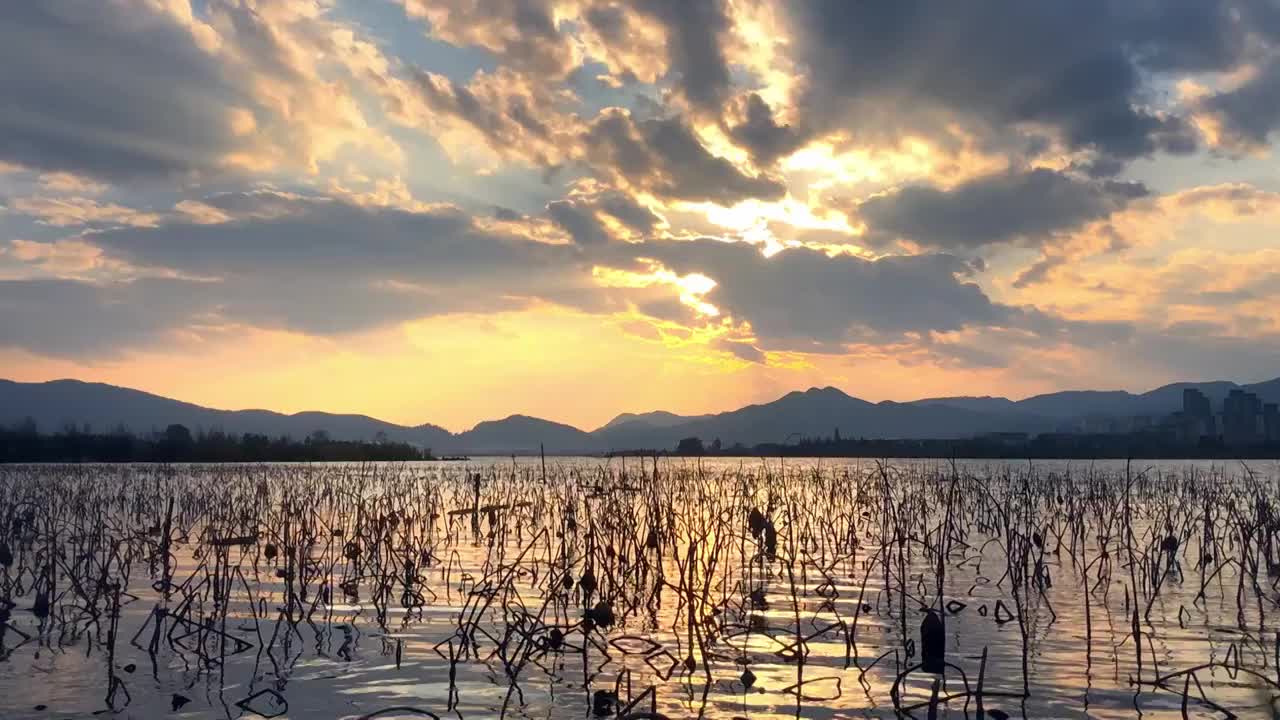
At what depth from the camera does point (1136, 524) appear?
84.5 ft

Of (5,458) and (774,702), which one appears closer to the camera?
(774,702)

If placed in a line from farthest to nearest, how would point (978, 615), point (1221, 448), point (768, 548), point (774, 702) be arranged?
point (1221, 448) → point (768, 548) → point (978, 615) → point (774, 702)

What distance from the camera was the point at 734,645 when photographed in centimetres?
998

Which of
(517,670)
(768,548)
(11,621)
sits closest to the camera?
(517,670)

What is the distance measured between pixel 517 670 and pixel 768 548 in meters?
6.39

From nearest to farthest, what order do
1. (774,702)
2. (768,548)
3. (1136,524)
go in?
(774,702) < (768,548) < (1136,524)

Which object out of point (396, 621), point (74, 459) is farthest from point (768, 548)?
point (74, 459)

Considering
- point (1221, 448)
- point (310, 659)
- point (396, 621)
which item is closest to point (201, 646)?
point (310, 659)

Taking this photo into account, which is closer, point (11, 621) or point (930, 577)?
point (11, 621)

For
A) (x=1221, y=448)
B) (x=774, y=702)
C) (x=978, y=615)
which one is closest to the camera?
(x=774, y=702)

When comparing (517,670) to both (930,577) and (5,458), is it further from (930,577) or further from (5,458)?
(5,458)

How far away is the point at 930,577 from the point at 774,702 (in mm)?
8877

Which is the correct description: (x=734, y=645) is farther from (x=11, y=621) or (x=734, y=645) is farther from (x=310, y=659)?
(x=11, y=621)

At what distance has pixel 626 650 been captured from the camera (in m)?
9.95
